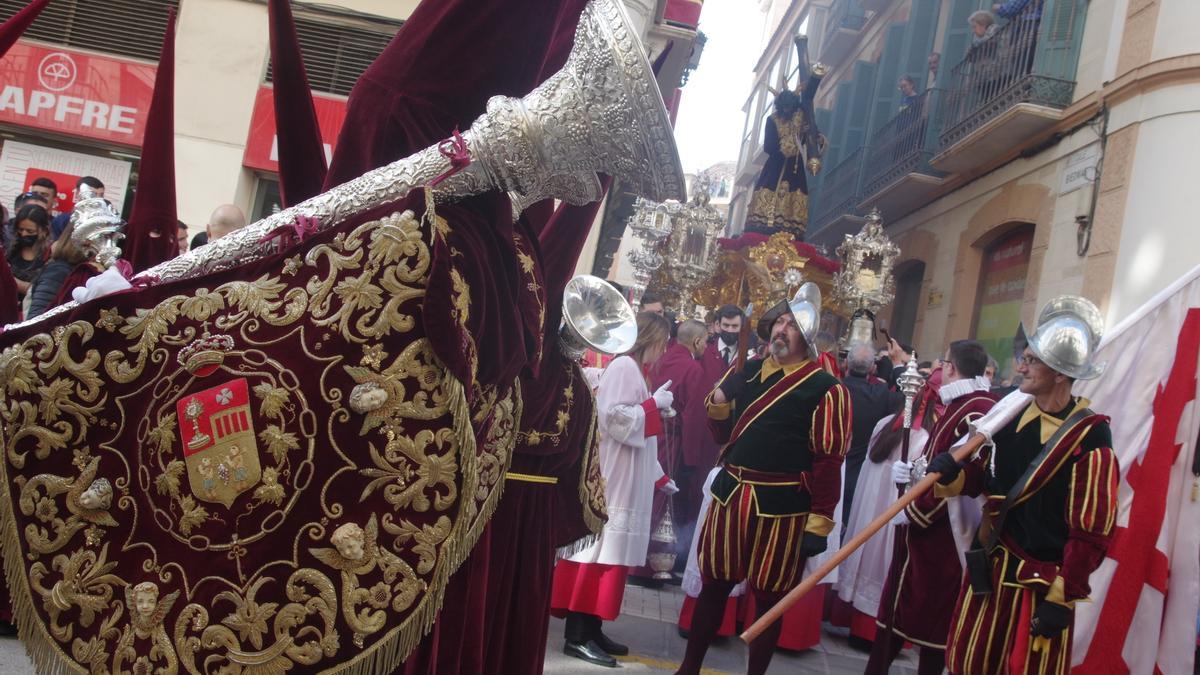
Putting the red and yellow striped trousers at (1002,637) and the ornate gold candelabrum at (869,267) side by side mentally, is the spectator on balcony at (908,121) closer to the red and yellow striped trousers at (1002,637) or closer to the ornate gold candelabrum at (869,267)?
the ornate gold candelabrum at (869,267)

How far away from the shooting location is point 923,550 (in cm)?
507

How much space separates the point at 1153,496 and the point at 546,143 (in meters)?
3.60

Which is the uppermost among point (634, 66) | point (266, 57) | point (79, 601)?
point (266, 57)

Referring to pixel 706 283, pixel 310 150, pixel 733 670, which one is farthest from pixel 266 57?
pixel 310 150

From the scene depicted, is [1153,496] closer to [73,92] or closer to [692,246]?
[692,246]

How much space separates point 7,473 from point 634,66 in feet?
4.71

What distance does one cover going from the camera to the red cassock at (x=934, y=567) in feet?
16.1

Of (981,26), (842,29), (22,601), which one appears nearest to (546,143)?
(22,601)

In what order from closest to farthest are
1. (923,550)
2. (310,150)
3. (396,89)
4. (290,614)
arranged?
(290,614) < (396,89) < (310,150) < (923,550)

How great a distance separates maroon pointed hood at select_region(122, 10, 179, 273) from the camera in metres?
2.64

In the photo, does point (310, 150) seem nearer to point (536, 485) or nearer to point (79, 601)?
point (79, 601)

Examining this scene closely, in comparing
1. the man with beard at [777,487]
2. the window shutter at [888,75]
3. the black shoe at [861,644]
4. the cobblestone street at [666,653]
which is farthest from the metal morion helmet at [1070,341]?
the window shutter at [888,75]

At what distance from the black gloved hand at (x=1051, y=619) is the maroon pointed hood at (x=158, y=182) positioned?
324 centimetres

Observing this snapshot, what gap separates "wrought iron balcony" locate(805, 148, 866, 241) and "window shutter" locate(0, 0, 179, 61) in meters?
12.1
